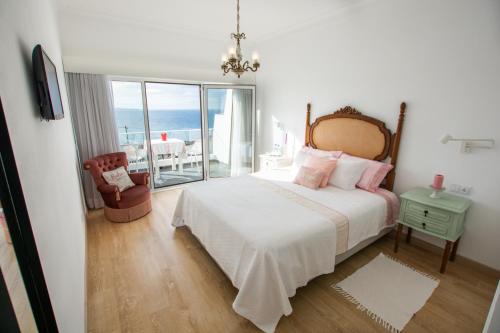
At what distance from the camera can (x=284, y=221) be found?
212cm

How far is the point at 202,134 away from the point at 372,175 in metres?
3.15

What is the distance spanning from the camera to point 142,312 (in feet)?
6.39

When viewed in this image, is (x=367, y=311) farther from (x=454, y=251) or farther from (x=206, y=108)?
(x=206, y=108)

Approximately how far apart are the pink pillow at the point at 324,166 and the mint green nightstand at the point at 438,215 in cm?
Result: 87

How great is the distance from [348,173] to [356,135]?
2.19 feet

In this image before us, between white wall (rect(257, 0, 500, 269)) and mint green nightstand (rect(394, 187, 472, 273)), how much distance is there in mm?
203

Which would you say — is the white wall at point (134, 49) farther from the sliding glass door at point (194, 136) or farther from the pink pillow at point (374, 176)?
the pink pillow at point (374, 176)

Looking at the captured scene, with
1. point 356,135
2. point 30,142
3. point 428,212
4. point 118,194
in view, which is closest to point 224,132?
point 118,194

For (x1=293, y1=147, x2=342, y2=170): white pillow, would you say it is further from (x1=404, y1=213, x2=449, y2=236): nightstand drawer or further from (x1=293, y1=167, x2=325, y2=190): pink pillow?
(x1=404, y1=213, x2=449, y2=236): nightstand drawer

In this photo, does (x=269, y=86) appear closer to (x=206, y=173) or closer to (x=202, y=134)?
(x=202, y=134)

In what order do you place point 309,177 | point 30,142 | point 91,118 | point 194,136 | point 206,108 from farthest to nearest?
point 194,136, point 206,108, point 91,118, point 309,177, point 30,142

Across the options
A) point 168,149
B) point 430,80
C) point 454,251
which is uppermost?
point 430,80

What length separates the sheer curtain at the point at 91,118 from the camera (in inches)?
136

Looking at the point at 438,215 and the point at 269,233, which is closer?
the point at 269,233
